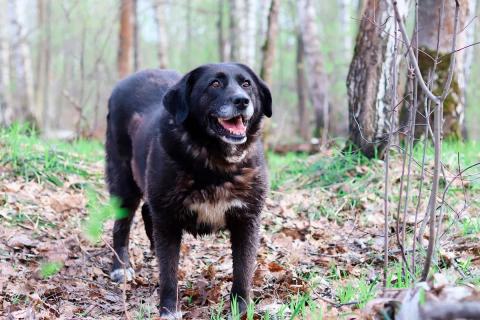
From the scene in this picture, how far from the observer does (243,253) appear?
400 cm

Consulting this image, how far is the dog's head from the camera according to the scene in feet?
12.4

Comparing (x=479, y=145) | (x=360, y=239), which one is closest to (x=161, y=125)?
(x=360, y=239)

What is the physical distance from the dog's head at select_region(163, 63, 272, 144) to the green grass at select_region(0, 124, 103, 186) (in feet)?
10.3

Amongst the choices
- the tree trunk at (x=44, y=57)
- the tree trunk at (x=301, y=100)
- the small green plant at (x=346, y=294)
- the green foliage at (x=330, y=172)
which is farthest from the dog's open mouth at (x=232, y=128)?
the tree trunk at (x=44, y=57)

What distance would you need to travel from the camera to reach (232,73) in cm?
397

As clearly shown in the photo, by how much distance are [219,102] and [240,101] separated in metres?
0.17

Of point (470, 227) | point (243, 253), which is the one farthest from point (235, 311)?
point (470, 227)

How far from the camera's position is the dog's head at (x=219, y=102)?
3789 millimetres

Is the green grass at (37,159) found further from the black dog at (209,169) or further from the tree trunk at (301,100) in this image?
the tree trunk at (301,100)

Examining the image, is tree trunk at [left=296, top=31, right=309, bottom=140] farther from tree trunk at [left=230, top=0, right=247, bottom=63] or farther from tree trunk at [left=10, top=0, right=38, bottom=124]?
tree trunk at [left=10, top=0, right=38, bottom=124]

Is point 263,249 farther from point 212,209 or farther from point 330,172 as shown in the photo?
point 330,172

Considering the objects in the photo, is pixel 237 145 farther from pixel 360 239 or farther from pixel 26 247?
pixel 26 247

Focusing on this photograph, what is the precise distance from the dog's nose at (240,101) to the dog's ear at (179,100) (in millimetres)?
366

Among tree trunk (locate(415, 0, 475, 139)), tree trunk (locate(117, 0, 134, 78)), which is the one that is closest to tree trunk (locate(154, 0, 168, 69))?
tree trunk (locate(117, 0, 134, 78))
